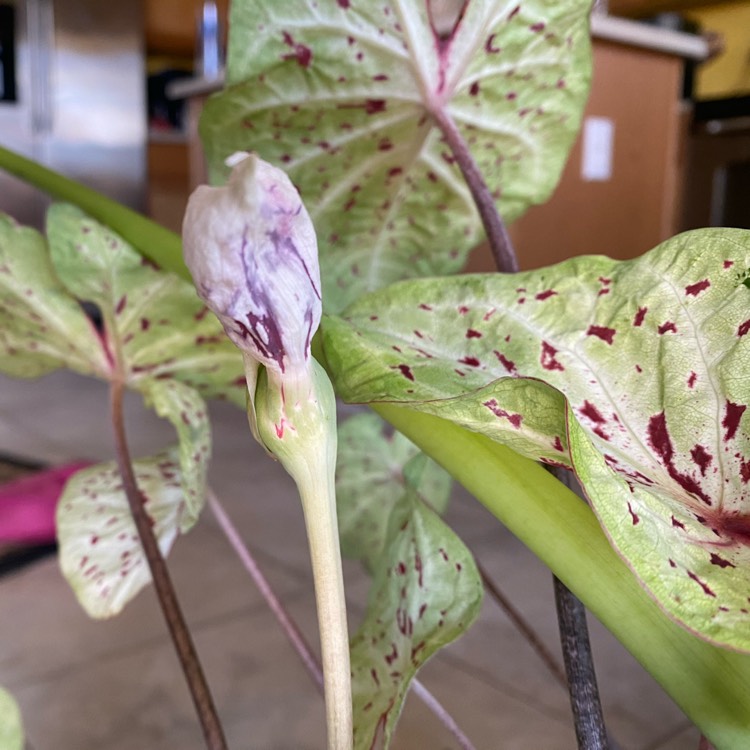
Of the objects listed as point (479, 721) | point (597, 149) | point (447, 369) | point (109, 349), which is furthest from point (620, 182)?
point (447, 369)

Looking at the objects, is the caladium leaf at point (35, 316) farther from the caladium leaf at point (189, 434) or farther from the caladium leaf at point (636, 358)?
the caladium leaf at point (636, 358)

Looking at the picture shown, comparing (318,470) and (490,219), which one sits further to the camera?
(490,219)

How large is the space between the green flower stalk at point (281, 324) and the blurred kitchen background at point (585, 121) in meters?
1.49

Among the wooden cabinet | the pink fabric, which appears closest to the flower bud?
the pink fabric

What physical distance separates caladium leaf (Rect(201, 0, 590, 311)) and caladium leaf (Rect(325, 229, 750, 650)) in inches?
5.5

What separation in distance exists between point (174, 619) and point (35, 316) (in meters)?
0.16

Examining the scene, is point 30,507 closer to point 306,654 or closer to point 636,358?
point 306,654

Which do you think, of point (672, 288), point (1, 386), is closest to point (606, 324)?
point (672, 288)

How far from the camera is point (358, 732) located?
0.87 ft

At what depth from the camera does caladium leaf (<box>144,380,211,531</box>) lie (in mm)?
326

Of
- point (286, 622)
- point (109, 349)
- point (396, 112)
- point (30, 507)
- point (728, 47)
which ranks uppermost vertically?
point (728, 47)

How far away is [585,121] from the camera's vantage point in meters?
1.66

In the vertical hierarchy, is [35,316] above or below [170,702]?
above

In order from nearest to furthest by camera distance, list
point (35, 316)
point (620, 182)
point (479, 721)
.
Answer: point (35, 316) < point (479, 721) < point (620, 182)
